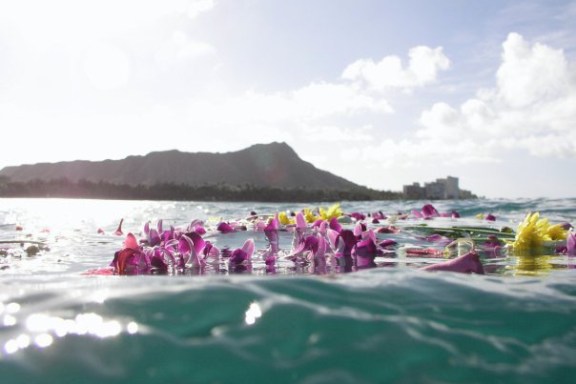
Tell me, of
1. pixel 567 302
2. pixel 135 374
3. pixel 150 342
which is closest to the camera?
pixel 135 374

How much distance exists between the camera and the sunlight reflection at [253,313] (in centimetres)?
254

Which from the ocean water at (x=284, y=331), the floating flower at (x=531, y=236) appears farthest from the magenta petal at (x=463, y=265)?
the floating flower at (x=531, y=236)

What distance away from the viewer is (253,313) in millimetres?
2586

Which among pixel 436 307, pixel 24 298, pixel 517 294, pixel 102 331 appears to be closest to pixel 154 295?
pixel 102 331

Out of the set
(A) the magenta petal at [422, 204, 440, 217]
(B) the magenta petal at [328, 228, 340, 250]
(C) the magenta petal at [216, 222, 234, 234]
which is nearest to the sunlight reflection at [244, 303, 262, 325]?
(B) the magenta petal at [328, 228, 340, 250]

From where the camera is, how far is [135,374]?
2223 mm

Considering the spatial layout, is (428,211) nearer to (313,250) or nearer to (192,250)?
(313,250)

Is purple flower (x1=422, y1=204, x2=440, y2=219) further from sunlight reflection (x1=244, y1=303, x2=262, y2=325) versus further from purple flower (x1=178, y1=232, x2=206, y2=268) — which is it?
sunlight reflection (x1=244, y1=303, x2=262, y2=325)

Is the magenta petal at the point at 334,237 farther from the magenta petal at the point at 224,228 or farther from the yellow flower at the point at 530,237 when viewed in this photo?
the magenta petal at the point at 224,228

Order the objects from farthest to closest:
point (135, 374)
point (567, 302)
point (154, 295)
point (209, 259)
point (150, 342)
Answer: point (209, 259) < point (567, 302) < point (154, 295) < point (150, 342) < point (135, 374)

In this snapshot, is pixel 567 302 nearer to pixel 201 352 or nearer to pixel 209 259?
pixel 201 352

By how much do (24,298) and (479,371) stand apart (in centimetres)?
219

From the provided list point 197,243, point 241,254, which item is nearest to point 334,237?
point 241,254

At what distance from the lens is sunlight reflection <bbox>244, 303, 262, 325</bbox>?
8.33 ft
